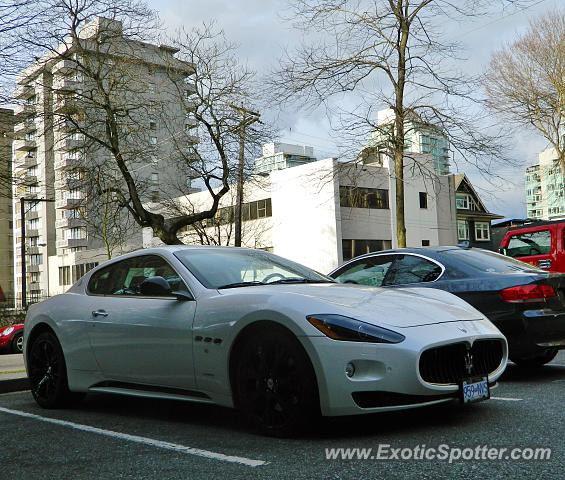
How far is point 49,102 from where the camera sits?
2212 centimetres

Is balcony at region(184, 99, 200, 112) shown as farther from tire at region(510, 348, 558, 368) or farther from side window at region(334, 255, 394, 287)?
tire at region(510, 348, 558, 368)

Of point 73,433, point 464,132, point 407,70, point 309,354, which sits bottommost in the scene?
point 73,433

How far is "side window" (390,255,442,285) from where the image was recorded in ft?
22.9

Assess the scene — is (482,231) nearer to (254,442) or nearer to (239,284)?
(239,284)

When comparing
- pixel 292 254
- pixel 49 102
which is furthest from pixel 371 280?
pixel 292 254

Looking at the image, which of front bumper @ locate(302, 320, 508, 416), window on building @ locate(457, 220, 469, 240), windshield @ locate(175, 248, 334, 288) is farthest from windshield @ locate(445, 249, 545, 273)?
window on building @ locate(457, 220, 469, 240)

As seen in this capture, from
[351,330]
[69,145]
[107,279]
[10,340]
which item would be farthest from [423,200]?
[351,330]

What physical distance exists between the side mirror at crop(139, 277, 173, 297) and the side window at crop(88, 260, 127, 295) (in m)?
0.77

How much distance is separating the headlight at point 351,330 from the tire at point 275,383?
0.64 feet

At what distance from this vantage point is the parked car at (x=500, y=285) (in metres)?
6.25

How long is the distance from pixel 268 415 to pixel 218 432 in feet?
1.71

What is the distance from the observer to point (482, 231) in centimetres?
6141

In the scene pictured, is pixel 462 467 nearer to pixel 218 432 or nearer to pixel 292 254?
pixel 218 432

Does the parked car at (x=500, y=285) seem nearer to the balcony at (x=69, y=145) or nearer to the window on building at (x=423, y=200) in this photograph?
the balcony at (x=69, y=145)
